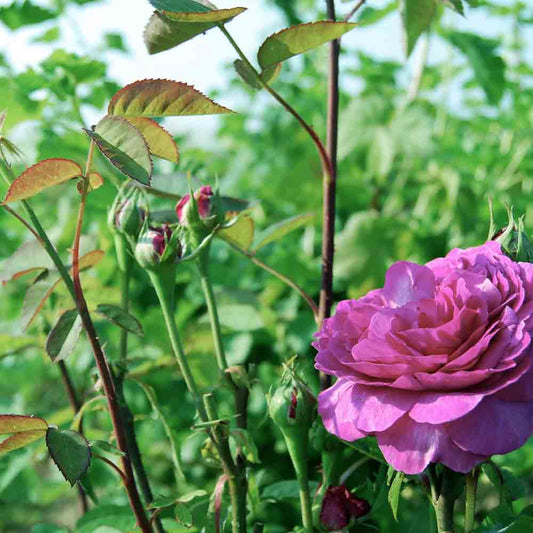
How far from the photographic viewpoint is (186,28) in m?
0.46

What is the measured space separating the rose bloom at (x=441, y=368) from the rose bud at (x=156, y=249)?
0.11 metres

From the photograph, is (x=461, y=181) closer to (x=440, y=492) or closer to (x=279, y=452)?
(x=279, y=452)

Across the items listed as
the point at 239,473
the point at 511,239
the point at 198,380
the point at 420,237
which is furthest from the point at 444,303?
the point at 420,237

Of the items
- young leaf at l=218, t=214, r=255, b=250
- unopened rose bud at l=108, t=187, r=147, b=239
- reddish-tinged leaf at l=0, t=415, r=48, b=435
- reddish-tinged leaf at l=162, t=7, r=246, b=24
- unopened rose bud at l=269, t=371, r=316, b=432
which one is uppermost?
reddish-tinged leaf at l=162, t=7, r=246, b=24

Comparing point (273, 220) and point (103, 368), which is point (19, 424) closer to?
point (103, 368)

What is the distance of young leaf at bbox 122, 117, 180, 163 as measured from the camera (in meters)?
0.46

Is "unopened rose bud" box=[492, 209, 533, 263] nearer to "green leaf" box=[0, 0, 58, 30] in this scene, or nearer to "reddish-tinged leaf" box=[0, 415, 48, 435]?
"reddish-tinged leaf" box=[0, 415, 48, 435]

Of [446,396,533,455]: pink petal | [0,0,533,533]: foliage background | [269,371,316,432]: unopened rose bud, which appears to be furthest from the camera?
[0,0,533,533]: foliage background

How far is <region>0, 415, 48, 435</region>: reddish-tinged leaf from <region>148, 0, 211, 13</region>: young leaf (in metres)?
0.25

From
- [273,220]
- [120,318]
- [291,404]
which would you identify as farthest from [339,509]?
[273,220]

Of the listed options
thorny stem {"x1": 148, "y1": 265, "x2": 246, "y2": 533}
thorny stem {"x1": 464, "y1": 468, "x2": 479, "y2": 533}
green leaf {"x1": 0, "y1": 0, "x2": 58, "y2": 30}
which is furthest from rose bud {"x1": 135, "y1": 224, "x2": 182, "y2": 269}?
green leaf {"x1": 0, "y1": 0, "x2": 58, "y2": 30}

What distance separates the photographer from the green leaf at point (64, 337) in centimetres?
48

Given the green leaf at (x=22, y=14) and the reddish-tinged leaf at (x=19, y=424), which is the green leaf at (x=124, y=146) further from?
the green leaf at (x=22, y=14)

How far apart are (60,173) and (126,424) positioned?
221mm
